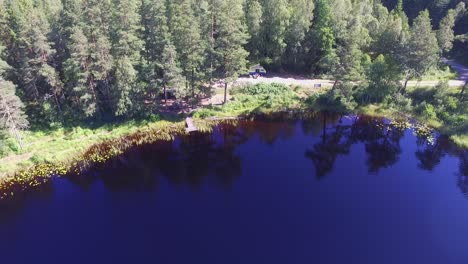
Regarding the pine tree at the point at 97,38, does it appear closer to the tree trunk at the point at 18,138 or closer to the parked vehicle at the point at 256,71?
the tree trunk at the point at 18,138

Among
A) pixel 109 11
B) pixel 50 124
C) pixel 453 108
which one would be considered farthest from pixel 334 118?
pixel 50 124

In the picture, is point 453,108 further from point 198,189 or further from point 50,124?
point 50,124

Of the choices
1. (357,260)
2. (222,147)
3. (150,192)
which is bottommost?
(357,260)

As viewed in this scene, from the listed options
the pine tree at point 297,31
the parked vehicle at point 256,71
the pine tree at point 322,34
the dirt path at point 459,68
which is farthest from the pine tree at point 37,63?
the dirt path at point 459,68

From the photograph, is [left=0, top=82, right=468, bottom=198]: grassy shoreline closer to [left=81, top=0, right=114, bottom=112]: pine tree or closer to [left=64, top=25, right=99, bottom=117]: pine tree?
[left=64, top=25, right=99, bottom=117]: pine tree

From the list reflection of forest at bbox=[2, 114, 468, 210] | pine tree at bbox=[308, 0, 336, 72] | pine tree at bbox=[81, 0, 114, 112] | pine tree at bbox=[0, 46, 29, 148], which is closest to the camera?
reflection of forest at bbox=[2, 114, 468, 210]

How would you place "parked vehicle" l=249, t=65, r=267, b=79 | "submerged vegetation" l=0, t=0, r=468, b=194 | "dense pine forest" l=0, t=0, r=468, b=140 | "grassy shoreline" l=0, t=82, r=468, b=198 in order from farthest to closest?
"parked vehicle" l=249, t=65, r=267, b=79
"dense pine forest" l=0, t=0, r=468, b=140
"submerged vegetation" l=0, t=0, r=468, b=194
"grassy shoreline" l=0, t=82, r=468, b=198

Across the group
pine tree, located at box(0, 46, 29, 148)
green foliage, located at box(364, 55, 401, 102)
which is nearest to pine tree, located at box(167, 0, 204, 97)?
pine tree, located at box(0, 46, 29, 148)

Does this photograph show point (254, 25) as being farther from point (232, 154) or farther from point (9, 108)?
point (9, 108)
